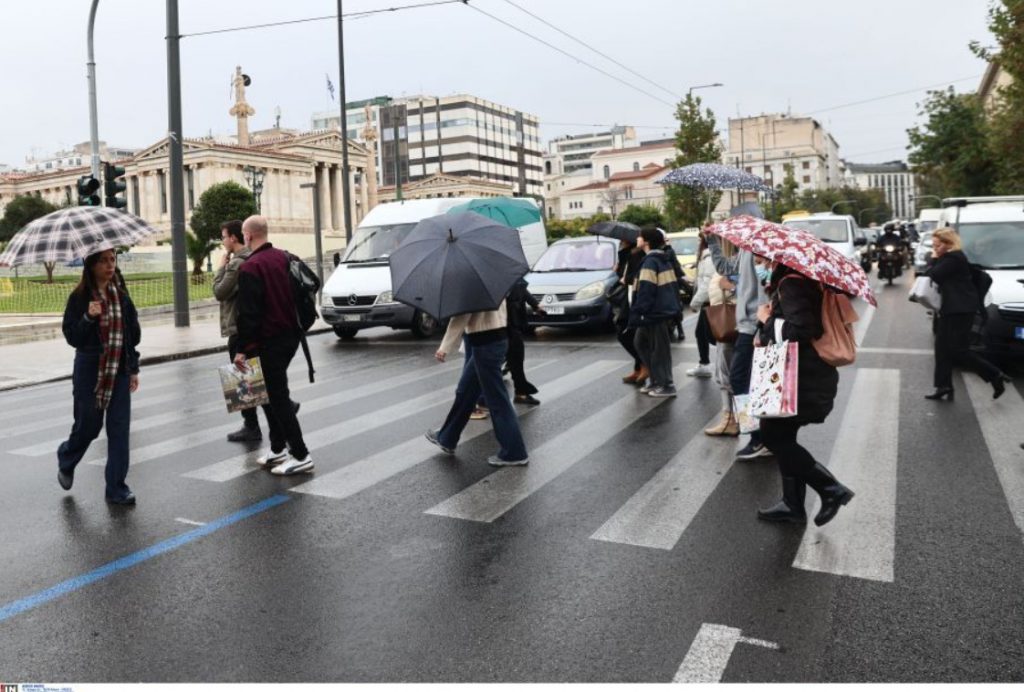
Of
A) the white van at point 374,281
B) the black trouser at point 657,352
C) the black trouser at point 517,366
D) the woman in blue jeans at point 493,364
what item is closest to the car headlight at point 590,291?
the white van at point 374,281

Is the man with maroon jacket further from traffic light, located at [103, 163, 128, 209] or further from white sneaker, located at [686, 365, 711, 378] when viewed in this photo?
traffic light, located at [103, 163, 128, 209]

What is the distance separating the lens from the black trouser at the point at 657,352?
952cm

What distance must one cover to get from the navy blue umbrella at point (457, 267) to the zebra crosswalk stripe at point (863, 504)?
8.37ft

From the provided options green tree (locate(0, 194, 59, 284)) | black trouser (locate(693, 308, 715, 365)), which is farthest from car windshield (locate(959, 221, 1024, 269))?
green tree (locate(0, 194, 59, 284))

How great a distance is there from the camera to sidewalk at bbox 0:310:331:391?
1333cm

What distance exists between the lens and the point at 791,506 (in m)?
5.24

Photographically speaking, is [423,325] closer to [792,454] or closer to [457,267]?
[457,267]

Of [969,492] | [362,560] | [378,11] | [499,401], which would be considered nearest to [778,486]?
[969,492]

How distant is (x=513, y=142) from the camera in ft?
464

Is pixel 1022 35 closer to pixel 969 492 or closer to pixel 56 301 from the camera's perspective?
pixel 969 492

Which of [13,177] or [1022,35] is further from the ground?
[13,177]

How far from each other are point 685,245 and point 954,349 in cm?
1392

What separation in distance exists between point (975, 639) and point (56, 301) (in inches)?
1231

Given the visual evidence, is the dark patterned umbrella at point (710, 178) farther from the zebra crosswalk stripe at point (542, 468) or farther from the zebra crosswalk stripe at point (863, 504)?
the zebra crosswalk stripe at point (542, 468)
